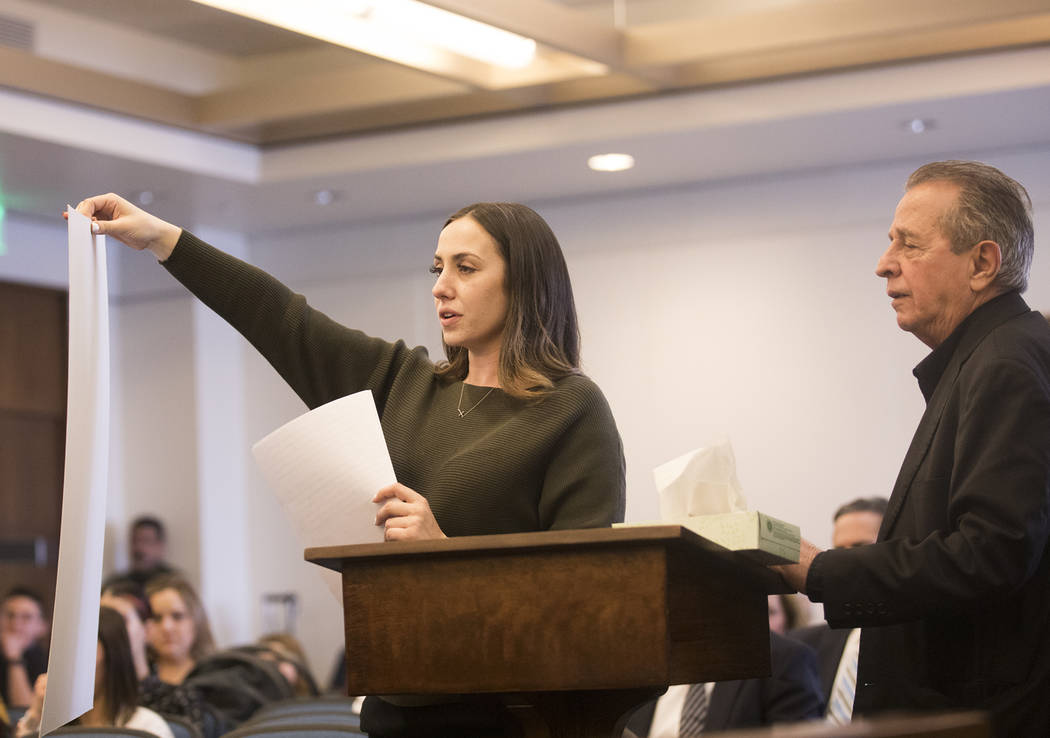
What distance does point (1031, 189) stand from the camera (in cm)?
762

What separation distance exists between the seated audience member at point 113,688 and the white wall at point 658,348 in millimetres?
3937

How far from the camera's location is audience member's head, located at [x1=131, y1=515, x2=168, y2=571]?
905 centimetres

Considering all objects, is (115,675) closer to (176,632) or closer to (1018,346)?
(176,632)

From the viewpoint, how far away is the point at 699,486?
6.75 feet

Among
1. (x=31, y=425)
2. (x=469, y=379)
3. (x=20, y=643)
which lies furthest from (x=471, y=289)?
(x=31, y=425)

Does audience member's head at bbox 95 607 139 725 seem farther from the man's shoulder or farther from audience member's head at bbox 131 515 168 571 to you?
audience member's head at bbox 131 515 168 571

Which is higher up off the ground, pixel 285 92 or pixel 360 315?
pixel 285 92

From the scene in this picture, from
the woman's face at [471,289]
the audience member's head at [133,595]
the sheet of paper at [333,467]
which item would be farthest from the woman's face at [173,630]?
the sheet of paper at [333,467]

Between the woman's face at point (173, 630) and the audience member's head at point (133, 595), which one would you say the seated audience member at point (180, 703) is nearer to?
the woman's face at point (173, 630)

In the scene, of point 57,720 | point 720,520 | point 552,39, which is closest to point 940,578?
point 720,520

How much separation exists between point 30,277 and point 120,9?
8.07 ft

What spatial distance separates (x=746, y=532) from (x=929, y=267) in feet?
2.59

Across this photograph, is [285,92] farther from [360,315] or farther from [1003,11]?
[1003,11]

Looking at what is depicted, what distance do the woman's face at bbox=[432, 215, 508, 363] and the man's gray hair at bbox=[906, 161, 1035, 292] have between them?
742 mm
